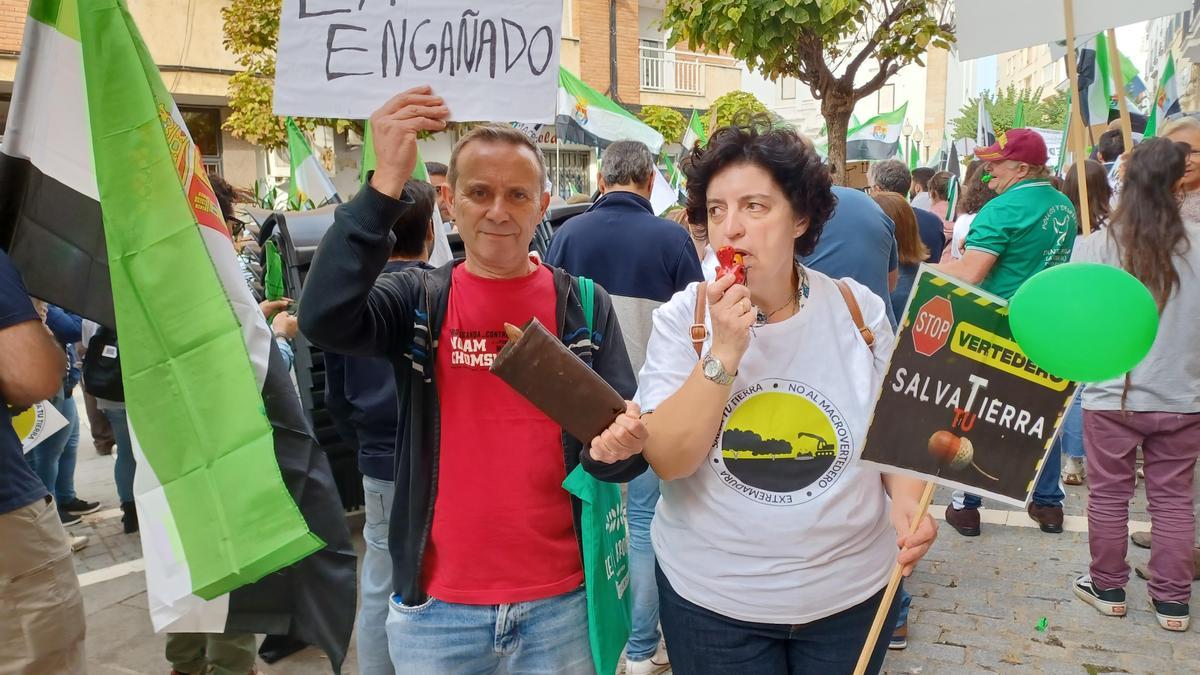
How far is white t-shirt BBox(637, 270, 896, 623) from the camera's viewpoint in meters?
1.77

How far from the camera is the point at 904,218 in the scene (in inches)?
197

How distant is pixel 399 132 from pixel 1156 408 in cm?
349

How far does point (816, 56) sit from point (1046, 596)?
6.15 metres

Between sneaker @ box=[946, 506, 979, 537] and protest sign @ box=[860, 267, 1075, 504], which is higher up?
protest sign @ box=[860, 267, 1075, 504]

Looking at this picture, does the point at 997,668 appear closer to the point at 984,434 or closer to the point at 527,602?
the point at 984,434

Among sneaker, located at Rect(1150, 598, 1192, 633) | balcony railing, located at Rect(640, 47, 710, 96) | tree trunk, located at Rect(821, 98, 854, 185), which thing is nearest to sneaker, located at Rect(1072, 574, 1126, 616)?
sneaker, located at Rect(1150, 598, 1192, 633)

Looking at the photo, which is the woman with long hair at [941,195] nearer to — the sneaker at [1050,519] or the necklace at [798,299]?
the sneaker at [1050,519]

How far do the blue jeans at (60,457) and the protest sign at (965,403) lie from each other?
15.6ft

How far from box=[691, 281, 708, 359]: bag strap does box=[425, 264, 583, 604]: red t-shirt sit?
391 mm

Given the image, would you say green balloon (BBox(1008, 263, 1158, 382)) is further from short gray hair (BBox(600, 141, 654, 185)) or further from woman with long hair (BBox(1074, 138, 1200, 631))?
short gray hair (BBox(600, 141, 654, 185))

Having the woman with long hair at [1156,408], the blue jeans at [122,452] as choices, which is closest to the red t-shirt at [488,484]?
the woman with long hair at [1156,408]

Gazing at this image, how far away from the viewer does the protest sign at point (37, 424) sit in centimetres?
277

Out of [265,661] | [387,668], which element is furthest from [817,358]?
[265,661]

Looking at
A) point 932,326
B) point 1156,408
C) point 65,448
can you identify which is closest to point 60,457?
point 65,448
